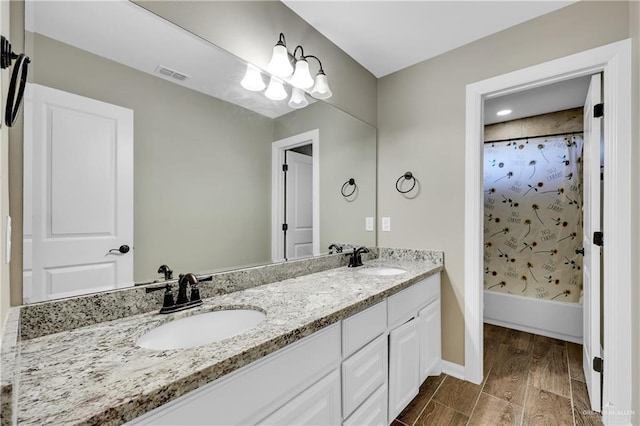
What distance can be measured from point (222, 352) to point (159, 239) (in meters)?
0.63

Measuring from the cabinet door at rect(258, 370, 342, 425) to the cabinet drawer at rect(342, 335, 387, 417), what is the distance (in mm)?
56

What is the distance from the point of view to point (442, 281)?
215cm

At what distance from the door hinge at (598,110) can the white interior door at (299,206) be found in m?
1.71

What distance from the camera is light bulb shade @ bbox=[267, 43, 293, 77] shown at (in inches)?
61.5

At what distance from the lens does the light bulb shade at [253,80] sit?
59.5 inches

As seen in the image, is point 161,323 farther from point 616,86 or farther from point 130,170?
point 616,86

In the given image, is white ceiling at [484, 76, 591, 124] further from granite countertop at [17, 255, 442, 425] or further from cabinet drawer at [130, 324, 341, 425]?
cabinet drawer at [130, 324, 341, 425]

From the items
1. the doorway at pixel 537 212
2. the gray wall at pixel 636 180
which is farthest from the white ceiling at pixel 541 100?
the gray wall at pixel 636 180

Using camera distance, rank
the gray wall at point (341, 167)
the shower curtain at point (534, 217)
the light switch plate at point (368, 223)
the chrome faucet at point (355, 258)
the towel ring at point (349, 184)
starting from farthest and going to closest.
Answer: the shower curtain at point (534, 217), the light switch plate at point (368, 223), the towel ring at point (349, 184), the chrome faucet at point (355, 258), the gray wall at point (341, 167)

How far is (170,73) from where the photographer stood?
1229mm

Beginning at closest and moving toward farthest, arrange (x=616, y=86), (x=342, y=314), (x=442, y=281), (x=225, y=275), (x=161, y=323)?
(x=161, y=323)
(x=342, y=314)
(x=225, y=275)
(x=616, y=86)
(x=442, y=281)

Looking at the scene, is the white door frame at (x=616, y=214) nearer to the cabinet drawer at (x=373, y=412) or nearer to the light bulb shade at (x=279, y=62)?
the cabinet drawer at (x=373, y=412)

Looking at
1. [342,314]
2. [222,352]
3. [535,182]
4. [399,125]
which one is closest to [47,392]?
[222,352]

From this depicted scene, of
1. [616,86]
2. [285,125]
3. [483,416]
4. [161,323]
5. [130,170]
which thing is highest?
[616,86]
